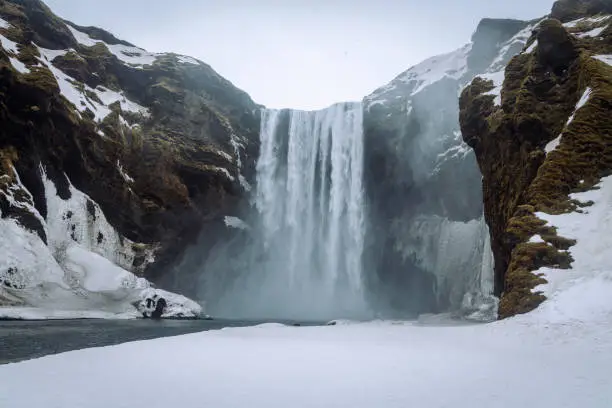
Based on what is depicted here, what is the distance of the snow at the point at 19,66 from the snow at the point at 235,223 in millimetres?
22186

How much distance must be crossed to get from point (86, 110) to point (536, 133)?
122 feet

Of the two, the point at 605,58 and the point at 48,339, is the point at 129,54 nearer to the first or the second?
the point at 48,339

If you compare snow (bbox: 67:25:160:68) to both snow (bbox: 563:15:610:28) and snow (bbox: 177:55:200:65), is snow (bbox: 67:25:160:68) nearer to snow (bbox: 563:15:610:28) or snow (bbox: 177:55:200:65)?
snow (bbox: 177:55:200:65)

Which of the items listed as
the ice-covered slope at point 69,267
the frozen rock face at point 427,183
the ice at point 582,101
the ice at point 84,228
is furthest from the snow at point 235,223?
the ice at point 582,101

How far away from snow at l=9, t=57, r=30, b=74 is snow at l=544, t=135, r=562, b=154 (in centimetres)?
3681

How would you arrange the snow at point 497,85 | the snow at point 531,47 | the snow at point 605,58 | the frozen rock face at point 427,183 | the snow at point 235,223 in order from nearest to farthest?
1. the snow at point 605,58
2. the snow at point 531,47
3. the snow at point 497,85
4. the frozen rock face at point 427,183
5. the snow at point 235,223

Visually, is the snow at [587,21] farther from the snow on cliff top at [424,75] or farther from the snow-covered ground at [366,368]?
the snow-covered ground at [366,368]

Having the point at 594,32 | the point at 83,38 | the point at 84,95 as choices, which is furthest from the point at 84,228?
the point at 594,32

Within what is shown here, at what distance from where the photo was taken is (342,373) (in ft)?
26.5

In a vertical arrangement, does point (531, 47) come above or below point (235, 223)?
above

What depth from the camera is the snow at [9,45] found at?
36.0 metres

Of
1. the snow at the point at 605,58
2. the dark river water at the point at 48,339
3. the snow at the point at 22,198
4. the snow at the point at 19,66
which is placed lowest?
the dark river water at the point at 48,339

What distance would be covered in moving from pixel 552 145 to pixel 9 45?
138ft

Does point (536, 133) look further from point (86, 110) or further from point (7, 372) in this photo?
point (86, 110)
